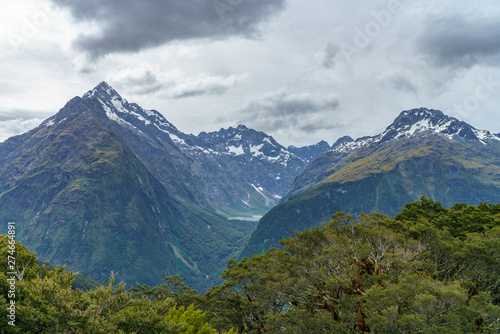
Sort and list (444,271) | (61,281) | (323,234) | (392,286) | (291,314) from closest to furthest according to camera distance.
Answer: (61,281), (392,286), (291,314), (444,271), (323,234)

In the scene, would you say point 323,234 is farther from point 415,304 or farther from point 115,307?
point 115,307

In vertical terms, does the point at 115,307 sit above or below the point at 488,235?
below

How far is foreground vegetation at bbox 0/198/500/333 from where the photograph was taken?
27.1m

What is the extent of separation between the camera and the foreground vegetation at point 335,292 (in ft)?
89.0

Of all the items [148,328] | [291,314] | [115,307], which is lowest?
[291,314]

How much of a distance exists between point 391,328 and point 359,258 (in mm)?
20769

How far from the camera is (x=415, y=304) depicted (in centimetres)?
3722

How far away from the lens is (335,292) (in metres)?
55.3

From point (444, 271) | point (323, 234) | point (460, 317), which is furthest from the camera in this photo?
point (323, 234)

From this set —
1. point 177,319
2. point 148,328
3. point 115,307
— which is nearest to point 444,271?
point 177,319

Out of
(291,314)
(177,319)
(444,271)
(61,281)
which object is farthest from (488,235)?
(61,281)

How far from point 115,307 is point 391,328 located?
1338 inches

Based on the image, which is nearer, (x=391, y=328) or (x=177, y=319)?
(x=391, y=328)

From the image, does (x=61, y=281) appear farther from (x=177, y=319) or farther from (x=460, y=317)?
(x=460, y=317)
